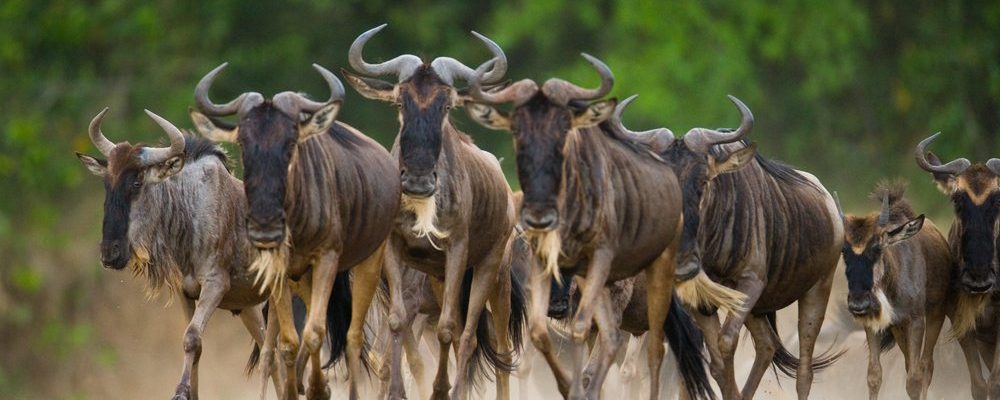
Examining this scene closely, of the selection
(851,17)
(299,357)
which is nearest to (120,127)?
(851,17)

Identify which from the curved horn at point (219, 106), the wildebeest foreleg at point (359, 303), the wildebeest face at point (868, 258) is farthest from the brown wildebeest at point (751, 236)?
the curved horn at point (219, 106)

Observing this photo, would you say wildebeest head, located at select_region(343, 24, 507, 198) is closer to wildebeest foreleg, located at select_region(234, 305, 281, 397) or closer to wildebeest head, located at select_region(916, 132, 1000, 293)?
wildebeest foreleg, located at select_region(234, 305, 281, 397)

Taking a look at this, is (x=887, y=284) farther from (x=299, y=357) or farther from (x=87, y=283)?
(x=87, y=283)

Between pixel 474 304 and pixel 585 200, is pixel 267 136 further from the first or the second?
pixel 474 304

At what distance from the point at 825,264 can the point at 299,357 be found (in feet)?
12.9

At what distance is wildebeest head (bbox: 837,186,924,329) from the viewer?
39.1ft

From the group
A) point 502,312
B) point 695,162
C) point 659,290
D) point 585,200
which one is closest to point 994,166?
point 695,162

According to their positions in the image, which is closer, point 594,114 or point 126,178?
point 594,114

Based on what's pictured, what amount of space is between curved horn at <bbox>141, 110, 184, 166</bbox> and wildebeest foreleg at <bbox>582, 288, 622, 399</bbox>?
279 centimetres

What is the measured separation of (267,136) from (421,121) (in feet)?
3.67

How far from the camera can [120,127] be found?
22516 millimetres

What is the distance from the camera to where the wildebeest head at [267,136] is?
884 cm

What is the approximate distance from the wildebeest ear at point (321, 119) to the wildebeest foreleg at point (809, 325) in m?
4.33

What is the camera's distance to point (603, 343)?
9.55 meters
